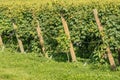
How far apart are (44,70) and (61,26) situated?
5.26 meters

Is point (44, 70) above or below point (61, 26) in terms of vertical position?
below

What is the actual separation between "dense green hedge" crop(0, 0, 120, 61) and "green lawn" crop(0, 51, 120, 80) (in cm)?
107

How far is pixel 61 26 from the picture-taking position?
20.6 m

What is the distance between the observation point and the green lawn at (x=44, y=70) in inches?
555

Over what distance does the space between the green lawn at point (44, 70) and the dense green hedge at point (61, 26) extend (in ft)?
3.51

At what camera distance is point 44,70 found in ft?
52.0

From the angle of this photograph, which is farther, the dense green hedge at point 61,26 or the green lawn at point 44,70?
the dense green hedge at point 61,26

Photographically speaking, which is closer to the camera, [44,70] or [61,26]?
[44,70]

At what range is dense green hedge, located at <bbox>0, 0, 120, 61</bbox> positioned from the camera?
17.5 meters

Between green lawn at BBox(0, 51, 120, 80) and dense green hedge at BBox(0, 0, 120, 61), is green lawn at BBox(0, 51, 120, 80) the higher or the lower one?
the lower one

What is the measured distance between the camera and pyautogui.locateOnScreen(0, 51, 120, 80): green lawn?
14.1 meters

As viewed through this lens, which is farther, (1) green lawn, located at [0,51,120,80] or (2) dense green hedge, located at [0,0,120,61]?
(2) dense green hedge, located at [0,0,120,61]

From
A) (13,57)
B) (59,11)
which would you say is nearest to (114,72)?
(59,11)

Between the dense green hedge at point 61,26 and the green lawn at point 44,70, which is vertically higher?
the dense green hedge at point 61,26
